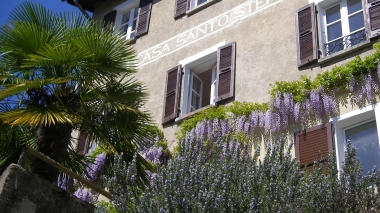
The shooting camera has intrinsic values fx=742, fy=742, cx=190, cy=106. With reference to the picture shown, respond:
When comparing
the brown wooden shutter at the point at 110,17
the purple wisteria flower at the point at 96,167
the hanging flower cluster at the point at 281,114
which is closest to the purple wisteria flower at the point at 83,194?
the purple wisteria flower at the point at 96,167

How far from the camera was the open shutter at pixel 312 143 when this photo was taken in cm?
985

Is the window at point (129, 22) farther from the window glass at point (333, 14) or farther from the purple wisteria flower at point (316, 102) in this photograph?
the purple wisteria flower at point (316, 102)

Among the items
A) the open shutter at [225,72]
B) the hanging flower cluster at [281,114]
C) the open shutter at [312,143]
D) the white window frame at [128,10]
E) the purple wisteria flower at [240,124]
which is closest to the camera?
the open shutter at [312,143]

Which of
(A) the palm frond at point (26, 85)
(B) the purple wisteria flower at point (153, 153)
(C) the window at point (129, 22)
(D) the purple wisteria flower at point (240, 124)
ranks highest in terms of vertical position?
(C) the window at point (129, 22)

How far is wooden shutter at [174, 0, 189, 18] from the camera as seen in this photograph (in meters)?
14.6

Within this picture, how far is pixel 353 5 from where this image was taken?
1183 cm

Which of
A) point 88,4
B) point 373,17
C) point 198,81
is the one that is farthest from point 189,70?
point 88,4

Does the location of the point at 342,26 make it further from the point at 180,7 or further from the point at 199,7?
the point at 180,7

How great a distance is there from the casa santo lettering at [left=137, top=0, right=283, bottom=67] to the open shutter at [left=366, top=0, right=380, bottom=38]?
2.04 meters

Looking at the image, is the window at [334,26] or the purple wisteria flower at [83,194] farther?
the purple wisteria flower at [83,194]

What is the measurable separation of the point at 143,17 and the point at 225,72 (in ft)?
12.0

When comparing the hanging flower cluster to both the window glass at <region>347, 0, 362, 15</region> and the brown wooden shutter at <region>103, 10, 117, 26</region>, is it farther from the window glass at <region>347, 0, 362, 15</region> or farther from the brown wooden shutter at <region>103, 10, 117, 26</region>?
the brown wooden shutter at <region>103, 10, 117, 26</region>

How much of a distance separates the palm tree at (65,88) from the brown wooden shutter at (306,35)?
9.70 feet

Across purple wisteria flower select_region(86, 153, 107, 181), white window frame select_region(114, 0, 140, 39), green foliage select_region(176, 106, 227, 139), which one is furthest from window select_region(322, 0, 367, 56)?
white window frame select_region(114, 0, 140, 39)
